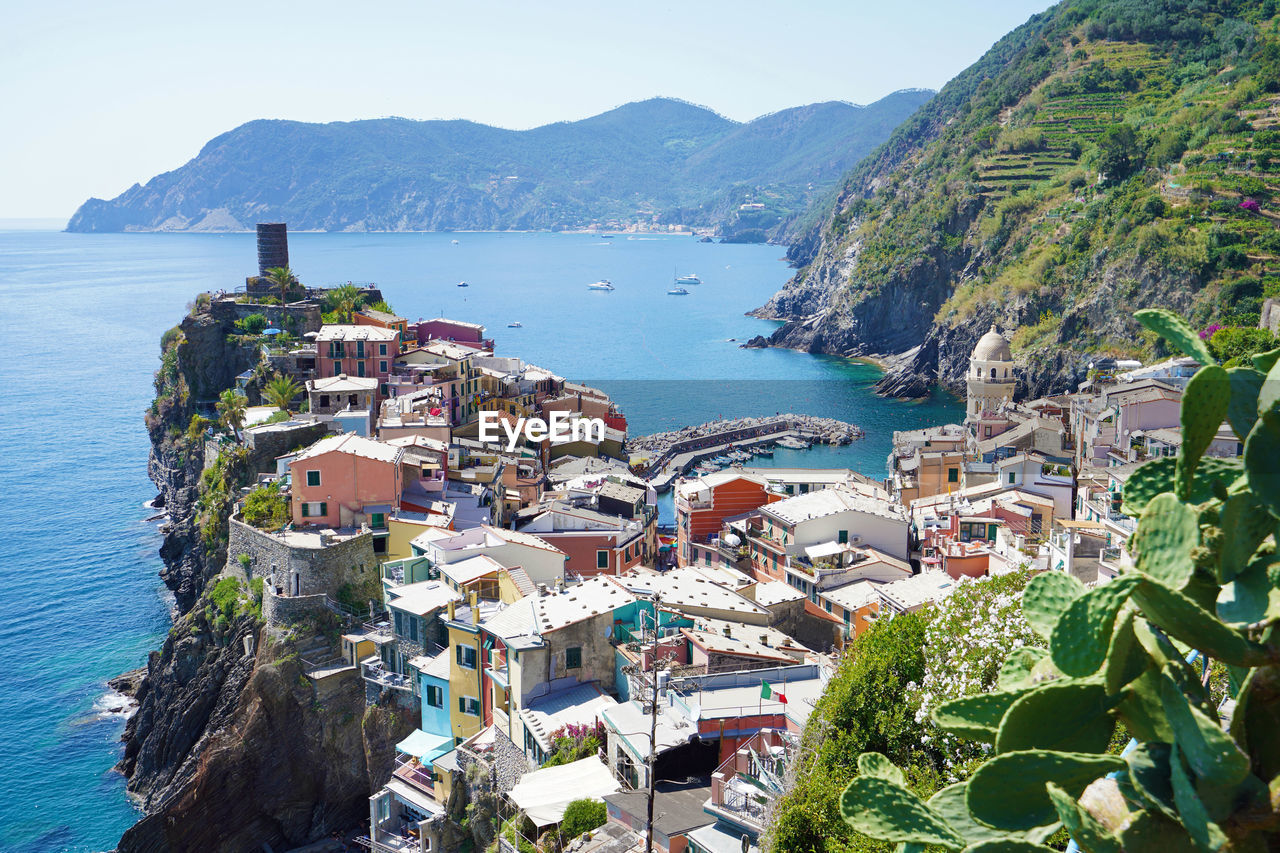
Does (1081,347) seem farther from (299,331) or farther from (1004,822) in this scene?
(1004,822)

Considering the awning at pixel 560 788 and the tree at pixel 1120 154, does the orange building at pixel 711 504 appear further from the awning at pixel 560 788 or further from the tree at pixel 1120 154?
the tree at pixel 1120 154

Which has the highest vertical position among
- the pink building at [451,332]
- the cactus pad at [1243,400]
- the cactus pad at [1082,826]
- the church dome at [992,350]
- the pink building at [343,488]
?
the cactus pad at [1243,400]

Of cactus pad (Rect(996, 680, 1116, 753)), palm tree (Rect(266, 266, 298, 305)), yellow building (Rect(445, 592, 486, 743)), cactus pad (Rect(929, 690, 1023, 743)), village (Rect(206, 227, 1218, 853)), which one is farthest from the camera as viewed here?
palm tree (Rect(266, 266, 298, 305))

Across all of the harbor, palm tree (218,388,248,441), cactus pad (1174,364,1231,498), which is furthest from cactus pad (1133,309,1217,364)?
the harbor

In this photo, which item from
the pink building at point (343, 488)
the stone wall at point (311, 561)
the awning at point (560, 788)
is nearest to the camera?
the awning at point (560, 788)

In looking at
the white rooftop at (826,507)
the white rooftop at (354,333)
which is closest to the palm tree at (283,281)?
the white rooftop at (354,333)

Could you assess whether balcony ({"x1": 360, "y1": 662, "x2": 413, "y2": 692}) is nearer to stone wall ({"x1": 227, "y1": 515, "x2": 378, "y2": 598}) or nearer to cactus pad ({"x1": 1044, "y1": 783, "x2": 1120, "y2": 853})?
stone wall ({"x1": 227, "y1": 515, "x2": 378, "y2": 598})
